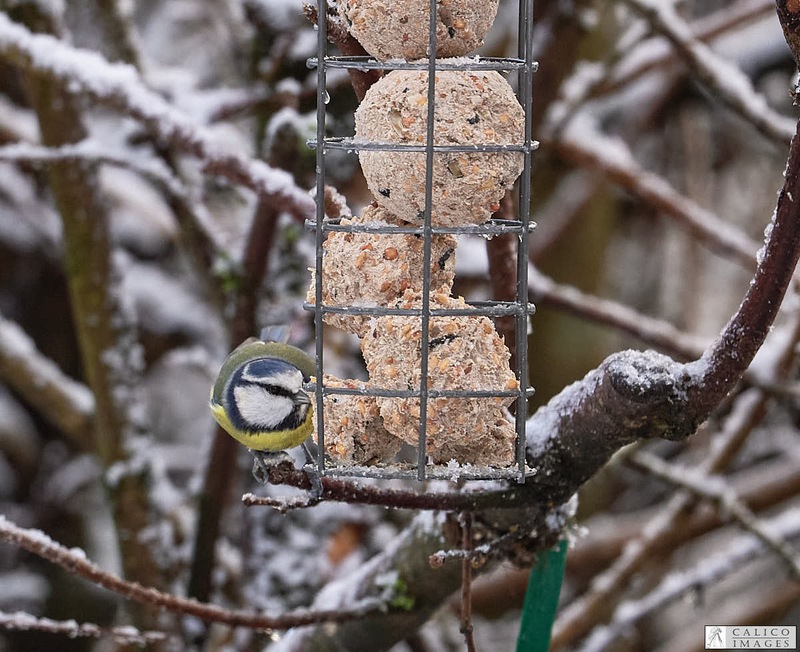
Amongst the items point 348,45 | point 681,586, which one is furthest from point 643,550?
point 348,45

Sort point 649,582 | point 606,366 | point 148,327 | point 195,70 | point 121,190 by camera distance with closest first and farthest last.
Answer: point 606,366
point 649,582
point 121,190
point 148,327
point 195,70

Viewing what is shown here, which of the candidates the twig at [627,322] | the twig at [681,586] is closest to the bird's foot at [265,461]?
the twig at [627,322]

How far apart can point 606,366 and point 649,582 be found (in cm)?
268

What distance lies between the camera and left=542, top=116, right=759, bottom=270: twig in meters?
2.73

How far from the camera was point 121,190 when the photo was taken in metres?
4.09

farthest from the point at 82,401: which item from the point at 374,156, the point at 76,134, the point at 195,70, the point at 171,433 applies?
the point at 195,70

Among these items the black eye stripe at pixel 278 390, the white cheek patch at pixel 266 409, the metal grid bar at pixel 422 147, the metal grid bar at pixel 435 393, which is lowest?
the metal grid bar at pixel 435 393

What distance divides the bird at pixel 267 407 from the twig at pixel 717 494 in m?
1.25

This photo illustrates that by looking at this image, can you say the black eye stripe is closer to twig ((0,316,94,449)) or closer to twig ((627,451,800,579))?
twig ((627,451,800,579))

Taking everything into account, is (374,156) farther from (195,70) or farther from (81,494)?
(195,70)

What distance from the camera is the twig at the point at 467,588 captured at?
4.37ft

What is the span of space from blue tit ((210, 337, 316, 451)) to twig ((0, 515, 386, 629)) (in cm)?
27

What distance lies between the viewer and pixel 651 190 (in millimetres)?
2908

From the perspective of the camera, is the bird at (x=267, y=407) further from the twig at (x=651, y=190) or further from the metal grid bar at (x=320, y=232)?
the twig at (x=651, y=190)
